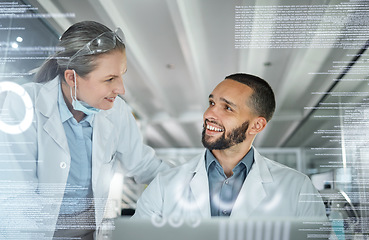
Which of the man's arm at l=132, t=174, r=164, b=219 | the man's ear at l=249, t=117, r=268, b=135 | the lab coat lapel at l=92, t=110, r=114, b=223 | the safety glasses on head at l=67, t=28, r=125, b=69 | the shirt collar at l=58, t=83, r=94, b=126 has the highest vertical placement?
the safety glasses on head at l=67, t=28, r=125, b=69

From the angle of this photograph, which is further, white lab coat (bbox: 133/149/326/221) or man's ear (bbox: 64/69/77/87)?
man's ear (bbox: 64/69/77/87)

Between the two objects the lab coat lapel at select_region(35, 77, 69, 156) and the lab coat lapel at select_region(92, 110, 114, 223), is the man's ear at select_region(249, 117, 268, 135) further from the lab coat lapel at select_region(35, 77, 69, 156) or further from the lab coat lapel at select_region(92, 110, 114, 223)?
the lab coat lapel at select_region(35, 77, 69, 156)

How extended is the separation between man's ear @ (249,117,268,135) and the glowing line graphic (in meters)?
0.99

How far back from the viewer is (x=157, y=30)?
5.16 ft

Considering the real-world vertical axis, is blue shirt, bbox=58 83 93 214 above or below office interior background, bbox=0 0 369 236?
below

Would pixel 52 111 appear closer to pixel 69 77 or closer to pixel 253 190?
pixel 69 77

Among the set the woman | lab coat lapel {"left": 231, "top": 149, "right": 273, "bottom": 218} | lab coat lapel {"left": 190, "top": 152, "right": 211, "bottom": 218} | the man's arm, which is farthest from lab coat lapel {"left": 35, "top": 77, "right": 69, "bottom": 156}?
lab coat lapel {"left": 231, "top": 149, "right": 273, "bottom": 218}

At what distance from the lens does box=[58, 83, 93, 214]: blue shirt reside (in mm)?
1514

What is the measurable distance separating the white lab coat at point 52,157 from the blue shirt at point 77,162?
0.07ft

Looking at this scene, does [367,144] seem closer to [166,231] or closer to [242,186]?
[242,186]

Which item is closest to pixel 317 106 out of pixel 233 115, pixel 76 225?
pixel 233 115

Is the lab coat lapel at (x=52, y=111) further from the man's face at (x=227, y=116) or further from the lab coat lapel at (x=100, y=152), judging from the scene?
the man's face at (x=227, y=116)

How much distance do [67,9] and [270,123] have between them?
106cm

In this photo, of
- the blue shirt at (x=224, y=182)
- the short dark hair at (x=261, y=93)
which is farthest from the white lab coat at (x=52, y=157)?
the short dark hair at (x=261, y=93)
